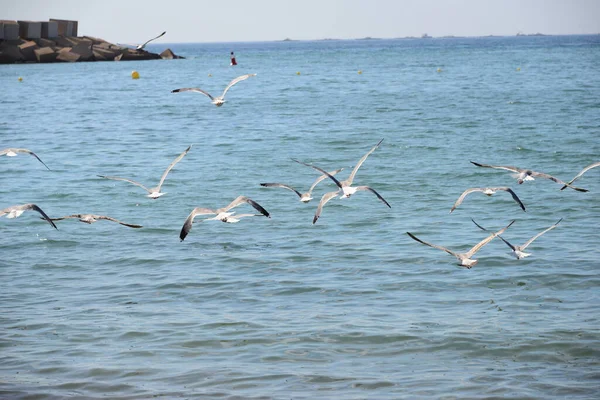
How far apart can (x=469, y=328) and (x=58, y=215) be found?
12455 millimetres

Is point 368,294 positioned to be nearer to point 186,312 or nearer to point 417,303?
point 417,303

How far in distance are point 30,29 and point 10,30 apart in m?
6.62

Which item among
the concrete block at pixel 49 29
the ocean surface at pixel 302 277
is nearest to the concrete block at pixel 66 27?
the concrete block at pixel 49 29

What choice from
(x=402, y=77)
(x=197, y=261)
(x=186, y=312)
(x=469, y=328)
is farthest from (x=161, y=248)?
(x=402, y=77)

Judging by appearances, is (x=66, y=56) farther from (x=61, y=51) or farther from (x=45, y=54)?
(x=45, y=54)

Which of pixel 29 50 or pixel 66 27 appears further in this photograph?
pixel 66 27

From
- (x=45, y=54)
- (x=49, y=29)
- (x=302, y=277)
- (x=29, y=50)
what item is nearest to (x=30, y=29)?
(x=49, y=29)

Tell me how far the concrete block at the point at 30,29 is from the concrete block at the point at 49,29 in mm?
998

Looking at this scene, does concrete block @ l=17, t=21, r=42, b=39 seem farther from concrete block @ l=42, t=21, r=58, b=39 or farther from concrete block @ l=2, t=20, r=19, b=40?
concrete block @ l=2, t=20, r=19, b=40

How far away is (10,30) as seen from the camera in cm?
11519

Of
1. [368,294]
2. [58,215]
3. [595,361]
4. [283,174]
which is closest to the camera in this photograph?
[595,361]

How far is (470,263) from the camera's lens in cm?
1411

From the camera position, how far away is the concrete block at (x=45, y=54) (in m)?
116

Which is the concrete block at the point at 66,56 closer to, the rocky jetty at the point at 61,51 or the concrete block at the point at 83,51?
the rocky jetty at the point at 61,51
